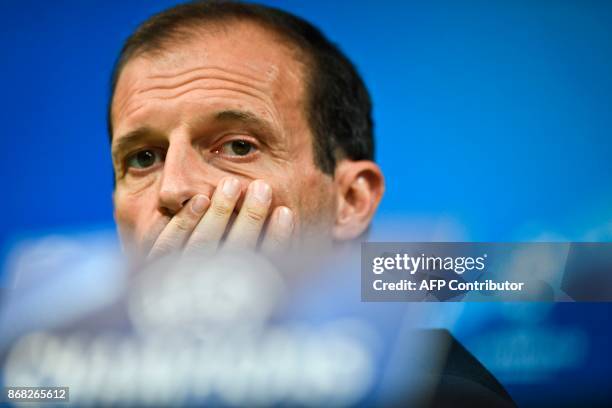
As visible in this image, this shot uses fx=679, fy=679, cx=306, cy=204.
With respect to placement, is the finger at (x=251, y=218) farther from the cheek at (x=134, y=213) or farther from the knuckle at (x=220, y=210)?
the cheek at (x=134, y=213)

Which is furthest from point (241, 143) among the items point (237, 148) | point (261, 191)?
point (261, 191)

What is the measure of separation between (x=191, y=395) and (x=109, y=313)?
8.6 inches

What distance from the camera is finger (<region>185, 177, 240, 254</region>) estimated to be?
1.25 meters

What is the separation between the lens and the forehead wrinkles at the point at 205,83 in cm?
139

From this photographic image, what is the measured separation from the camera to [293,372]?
126 centimetres

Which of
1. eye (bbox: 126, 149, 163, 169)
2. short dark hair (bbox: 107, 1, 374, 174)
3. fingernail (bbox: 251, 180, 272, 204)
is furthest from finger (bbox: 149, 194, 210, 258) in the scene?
short dark hair (bbox: 107, 1, 374, 174)

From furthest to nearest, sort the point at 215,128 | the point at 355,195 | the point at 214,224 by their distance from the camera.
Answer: the point at 355,195 → the point at 215,128 → the point at 214,224

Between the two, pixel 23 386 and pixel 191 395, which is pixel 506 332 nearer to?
pixel 191 395

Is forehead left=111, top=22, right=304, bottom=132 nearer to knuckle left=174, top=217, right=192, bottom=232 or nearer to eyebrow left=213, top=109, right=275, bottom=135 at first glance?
eyebrow left=213, top=109, right=275, bottom=135

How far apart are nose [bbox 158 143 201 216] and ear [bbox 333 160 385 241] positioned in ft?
1.12

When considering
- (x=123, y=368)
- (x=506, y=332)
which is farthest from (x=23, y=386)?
(x=506, y=332)

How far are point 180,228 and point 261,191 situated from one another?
172 millimetres

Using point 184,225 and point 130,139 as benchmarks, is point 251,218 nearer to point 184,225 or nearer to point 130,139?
point 184,225

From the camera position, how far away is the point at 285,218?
131 centimetres
